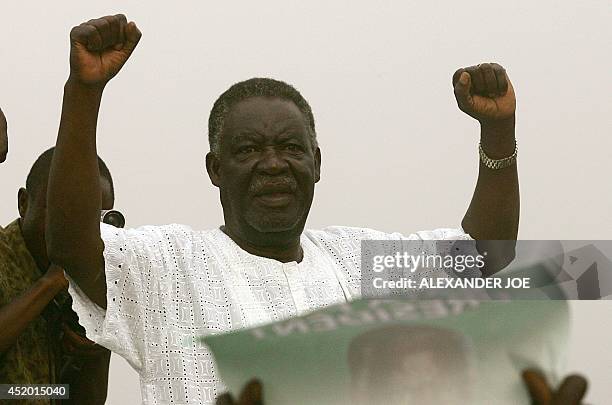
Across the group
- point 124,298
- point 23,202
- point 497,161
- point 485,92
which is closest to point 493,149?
point 497,161

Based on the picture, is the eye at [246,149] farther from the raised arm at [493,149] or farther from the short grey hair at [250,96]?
the raised arm at [493,149]

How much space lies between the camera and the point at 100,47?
942mm

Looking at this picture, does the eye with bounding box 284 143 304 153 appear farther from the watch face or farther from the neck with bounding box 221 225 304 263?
the watch face

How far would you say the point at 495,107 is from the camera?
1.11 meters

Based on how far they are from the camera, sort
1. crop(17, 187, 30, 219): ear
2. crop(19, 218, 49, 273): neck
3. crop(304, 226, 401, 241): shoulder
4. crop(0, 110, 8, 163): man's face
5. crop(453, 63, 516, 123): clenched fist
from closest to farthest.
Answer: crop(453, 63, 516, 123): clenched fist → crop(304, 226, 401, 241): shoulder → crop(0, 110, 8, 163): man's face → crop(19, 218, 49, 273): neck → crop(17, 187, 30, 219): ear

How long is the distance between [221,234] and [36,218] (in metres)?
0.67

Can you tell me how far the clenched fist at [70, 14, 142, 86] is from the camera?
3.05 ft

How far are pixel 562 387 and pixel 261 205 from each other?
675mm

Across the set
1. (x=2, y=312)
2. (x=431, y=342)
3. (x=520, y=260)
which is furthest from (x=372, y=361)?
(x=2, y=312)

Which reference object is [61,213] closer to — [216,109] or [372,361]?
[216,109]

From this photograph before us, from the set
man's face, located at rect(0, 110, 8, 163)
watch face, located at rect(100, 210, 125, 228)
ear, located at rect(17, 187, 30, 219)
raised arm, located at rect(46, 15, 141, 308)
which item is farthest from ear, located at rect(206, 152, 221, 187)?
ear, located at rect(17, 187, 30, 219)

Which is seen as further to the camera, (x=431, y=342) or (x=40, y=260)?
(x=40, y=260)

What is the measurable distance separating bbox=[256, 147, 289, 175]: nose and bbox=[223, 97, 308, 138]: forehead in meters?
0.03

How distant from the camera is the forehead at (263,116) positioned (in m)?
1.22
